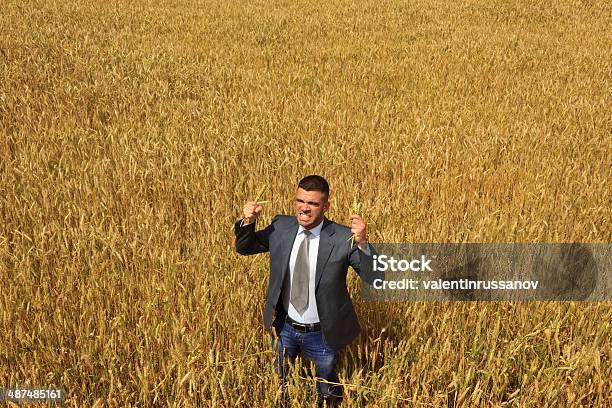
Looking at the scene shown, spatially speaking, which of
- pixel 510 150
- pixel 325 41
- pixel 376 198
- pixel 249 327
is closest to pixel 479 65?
pixel 325 41

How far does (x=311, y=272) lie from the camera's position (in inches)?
61.9

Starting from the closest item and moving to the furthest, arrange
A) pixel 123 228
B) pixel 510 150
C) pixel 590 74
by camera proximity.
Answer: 1. pixel 123 228
2. pixel 510 150
3. pixel 590 74

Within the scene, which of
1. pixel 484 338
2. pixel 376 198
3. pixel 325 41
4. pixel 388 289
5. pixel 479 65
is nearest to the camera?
pixel 484 338

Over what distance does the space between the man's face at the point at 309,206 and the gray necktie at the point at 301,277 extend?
0.09 meters

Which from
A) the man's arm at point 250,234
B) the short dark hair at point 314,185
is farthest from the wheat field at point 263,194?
the short dark hair at point 314,185

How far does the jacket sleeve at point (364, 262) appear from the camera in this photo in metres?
1.49

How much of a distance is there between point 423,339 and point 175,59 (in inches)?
241

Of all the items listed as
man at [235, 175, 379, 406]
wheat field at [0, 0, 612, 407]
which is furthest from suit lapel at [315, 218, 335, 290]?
wheat field at [0, 0, 612, 407]

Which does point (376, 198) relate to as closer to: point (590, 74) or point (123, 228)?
point (123, 228)

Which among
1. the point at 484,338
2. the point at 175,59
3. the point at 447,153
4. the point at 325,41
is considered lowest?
the point at 484,338

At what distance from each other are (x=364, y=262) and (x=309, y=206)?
25cm

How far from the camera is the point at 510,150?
392 cm

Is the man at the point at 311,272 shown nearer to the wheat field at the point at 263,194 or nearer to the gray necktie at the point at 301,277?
the gray necktie at the point at 301,277

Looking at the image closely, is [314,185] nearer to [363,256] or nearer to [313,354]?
[363,256]
